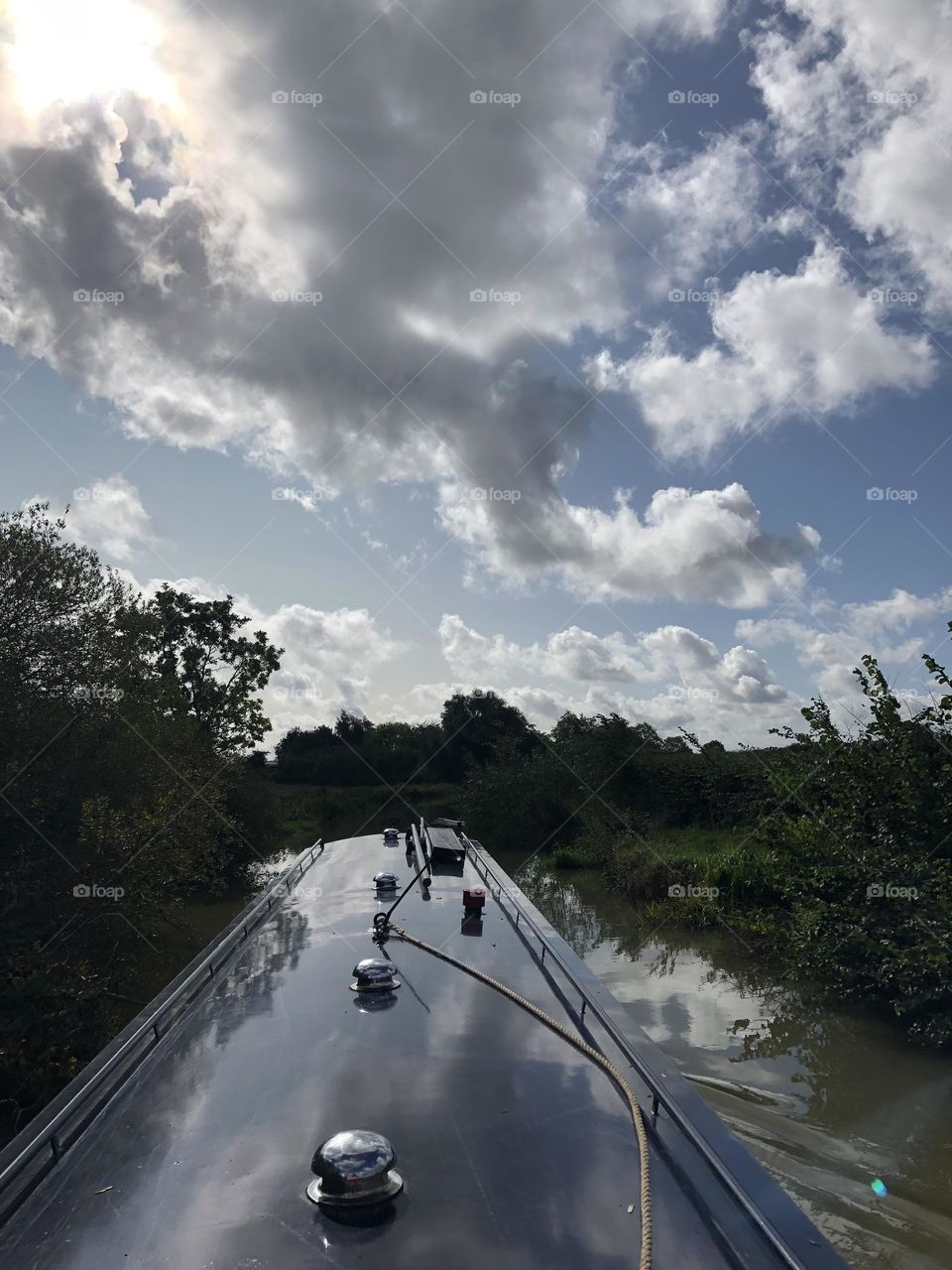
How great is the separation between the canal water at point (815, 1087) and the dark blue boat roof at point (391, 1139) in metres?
1.75

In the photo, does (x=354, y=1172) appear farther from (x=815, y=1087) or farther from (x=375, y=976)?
(x=815, y=1087)

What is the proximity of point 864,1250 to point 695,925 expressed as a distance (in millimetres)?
7049

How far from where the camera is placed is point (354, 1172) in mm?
2326

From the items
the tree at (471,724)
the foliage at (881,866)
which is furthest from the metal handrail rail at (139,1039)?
the tree at (471,724)

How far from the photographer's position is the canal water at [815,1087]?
419 centimetres

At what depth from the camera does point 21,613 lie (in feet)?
28.3

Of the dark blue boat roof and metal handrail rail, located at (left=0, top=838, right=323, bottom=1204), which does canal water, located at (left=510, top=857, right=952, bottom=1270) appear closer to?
the dark blue boat roof

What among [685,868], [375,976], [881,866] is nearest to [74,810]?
[375,976]

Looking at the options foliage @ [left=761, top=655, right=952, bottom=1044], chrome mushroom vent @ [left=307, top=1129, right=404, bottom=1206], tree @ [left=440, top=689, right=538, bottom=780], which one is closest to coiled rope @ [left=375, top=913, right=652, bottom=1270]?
chrome mushroom vent @ [left=307, top=1129, right=404, bottom=1206]

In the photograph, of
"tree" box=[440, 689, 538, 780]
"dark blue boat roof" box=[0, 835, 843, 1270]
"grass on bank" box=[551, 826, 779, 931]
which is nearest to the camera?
"dark blue boat roof" box=[0, 835, 843, 1270]

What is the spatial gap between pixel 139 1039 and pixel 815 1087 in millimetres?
4936

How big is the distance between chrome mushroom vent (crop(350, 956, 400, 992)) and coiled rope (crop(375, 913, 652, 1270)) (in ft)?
1.79

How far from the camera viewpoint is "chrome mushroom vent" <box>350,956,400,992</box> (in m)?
4.35

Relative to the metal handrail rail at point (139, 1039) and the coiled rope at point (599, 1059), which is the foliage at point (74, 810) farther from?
the coiled rope at point (599, 1059)
